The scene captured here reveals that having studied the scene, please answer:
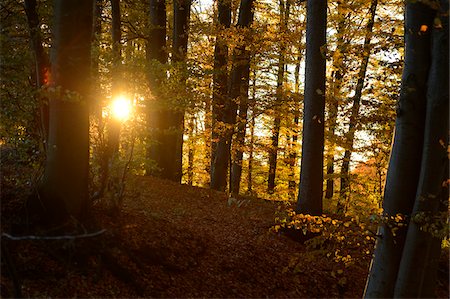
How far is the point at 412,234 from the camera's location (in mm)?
4332

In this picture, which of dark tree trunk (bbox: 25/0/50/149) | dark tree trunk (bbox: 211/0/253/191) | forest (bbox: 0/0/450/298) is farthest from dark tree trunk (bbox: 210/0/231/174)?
dark tree trunk (bbox: 25/0/50/149)

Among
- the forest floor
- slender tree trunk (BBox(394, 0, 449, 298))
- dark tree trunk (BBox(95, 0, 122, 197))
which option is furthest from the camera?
dark tree trunk (BBox(95, 0, 122, 197))

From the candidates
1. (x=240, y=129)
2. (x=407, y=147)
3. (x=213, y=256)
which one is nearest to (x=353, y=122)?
(x=240, y=129)

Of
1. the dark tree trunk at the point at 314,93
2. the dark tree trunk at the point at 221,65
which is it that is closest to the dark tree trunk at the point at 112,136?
the dark tree trunk at the point at 314,93

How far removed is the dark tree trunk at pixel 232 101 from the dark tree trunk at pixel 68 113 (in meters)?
7.77

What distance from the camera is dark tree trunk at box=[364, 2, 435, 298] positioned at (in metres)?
4.29

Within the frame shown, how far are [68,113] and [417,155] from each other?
15.1 feet

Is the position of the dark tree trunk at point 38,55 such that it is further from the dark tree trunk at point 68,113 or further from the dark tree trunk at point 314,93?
the dark tree trunk at point 314,93

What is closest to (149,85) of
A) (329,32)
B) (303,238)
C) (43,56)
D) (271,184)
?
(43,56)

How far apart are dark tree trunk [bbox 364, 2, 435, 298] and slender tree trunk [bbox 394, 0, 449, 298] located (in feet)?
0.37

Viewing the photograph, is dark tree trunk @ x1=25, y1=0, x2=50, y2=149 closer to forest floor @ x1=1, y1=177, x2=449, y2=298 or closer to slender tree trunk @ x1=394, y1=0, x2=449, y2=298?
forest floor @ x1=1, y1=177, x2=449, y2=298

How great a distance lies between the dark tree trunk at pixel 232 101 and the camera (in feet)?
45.0

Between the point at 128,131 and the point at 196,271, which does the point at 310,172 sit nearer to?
the point at 196,271

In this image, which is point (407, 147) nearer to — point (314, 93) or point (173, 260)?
point (173, 260)
